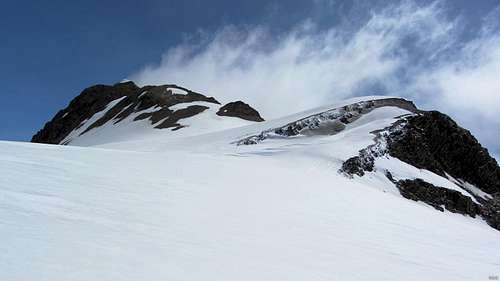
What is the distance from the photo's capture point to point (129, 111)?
60938mm

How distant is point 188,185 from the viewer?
31.5ft

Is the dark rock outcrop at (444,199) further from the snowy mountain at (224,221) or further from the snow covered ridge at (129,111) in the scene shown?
the snow covered ridge at (129,111)

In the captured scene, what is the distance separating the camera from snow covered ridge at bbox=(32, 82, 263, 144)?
53031 millimetres

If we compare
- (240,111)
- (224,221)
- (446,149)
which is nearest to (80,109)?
(240,111)

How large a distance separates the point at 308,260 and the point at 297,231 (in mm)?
1684

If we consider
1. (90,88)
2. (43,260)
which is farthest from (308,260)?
(90,88)

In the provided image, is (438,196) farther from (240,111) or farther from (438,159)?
(240,111)

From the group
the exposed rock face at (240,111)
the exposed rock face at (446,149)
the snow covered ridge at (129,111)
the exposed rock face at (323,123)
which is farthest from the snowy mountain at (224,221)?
the exposed rock face at (240,111)

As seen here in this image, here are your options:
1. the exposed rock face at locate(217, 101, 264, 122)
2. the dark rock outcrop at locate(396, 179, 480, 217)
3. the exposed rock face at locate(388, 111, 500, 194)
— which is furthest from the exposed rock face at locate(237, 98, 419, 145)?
the exposed rock face at locate(217, 101, 264, 122)

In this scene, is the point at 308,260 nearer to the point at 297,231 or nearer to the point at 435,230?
the point at 297,231

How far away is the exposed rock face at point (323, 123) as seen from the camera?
2889 centimetres

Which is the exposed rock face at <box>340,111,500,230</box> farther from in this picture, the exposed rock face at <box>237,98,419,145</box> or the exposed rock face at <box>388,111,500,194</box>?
the exposed rock face at <box>237,98,419,145</box>

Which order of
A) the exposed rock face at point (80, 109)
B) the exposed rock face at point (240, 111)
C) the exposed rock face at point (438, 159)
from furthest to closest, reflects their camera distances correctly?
the exposed rock face at point (80, 109) → the exposed rock face at point (240, 111) → the exposed rock face at point (438, 159)

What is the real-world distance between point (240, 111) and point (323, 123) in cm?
3055
